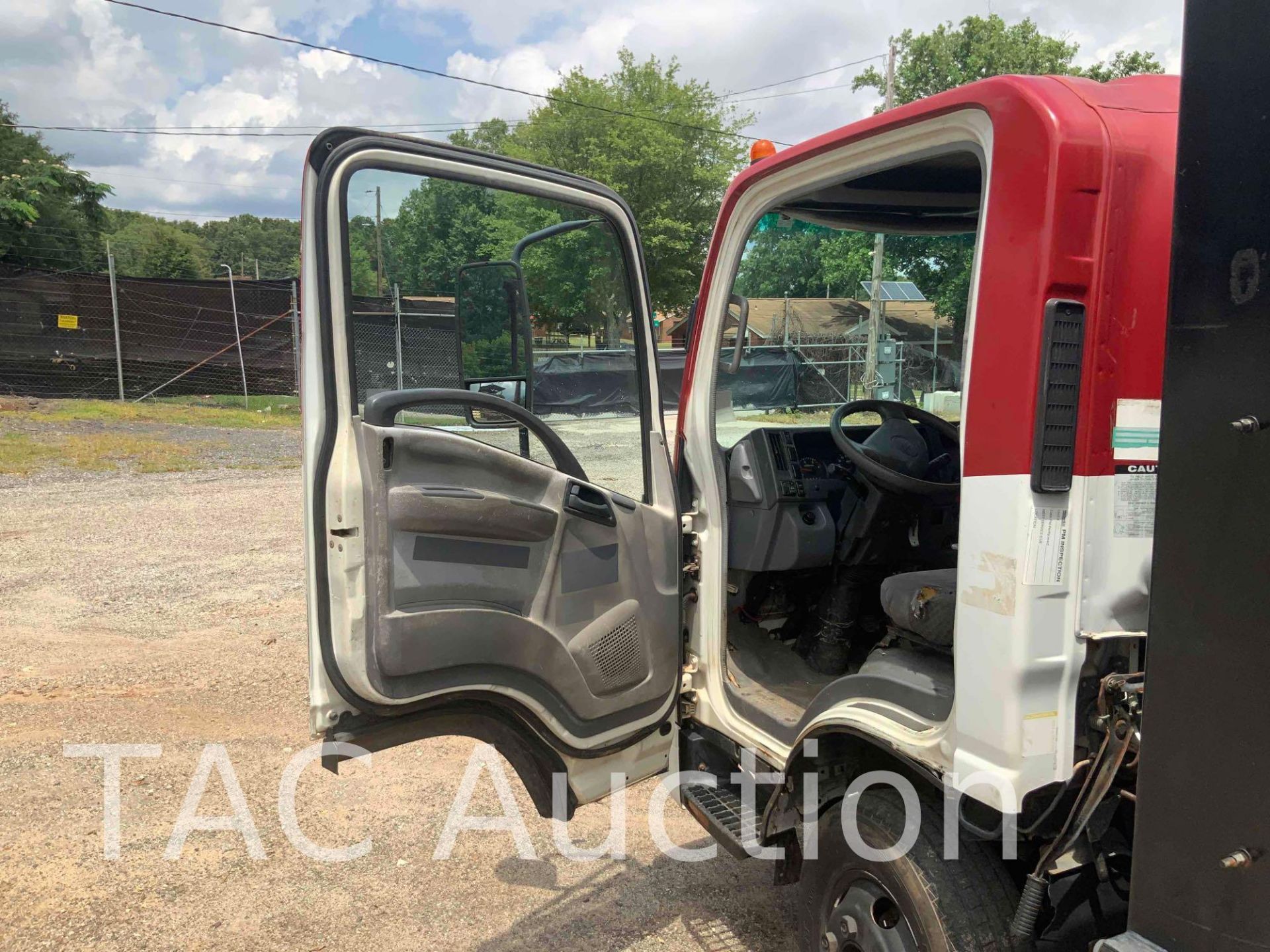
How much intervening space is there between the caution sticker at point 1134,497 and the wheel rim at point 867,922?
958mm

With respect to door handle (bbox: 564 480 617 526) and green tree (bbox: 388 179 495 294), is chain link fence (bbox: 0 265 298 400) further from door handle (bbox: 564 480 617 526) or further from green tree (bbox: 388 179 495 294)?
door handle (bbox: 564 480 617 526)

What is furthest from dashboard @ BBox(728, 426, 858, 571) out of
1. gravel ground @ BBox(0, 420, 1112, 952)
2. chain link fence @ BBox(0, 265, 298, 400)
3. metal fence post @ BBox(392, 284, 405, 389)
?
chain link fence @ BBox(0, 265, 298, 400)

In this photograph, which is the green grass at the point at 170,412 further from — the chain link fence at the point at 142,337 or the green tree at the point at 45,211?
the green tree at the point at 45,211

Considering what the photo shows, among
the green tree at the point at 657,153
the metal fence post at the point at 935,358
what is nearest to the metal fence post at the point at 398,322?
the metal fence post at the point at 935,358

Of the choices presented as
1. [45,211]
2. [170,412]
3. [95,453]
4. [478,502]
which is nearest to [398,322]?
[478,502]

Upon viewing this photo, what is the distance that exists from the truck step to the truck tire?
283mm

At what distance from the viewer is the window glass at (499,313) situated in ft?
7.70

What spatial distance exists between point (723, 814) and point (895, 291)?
69.4 inches

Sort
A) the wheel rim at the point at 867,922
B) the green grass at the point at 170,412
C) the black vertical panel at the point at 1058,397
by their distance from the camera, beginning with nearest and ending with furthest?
1. the black vertical panel at the point at 1058,397
2. the wheel rim at the point at 867,922
3. the green grass at the point at 170,412

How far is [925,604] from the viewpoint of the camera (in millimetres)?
2234

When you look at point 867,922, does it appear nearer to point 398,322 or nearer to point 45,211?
point 398,322

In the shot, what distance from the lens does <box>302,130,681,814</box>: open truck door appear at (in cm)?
223

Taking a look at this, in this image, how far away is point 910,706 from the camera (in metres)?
2.11
